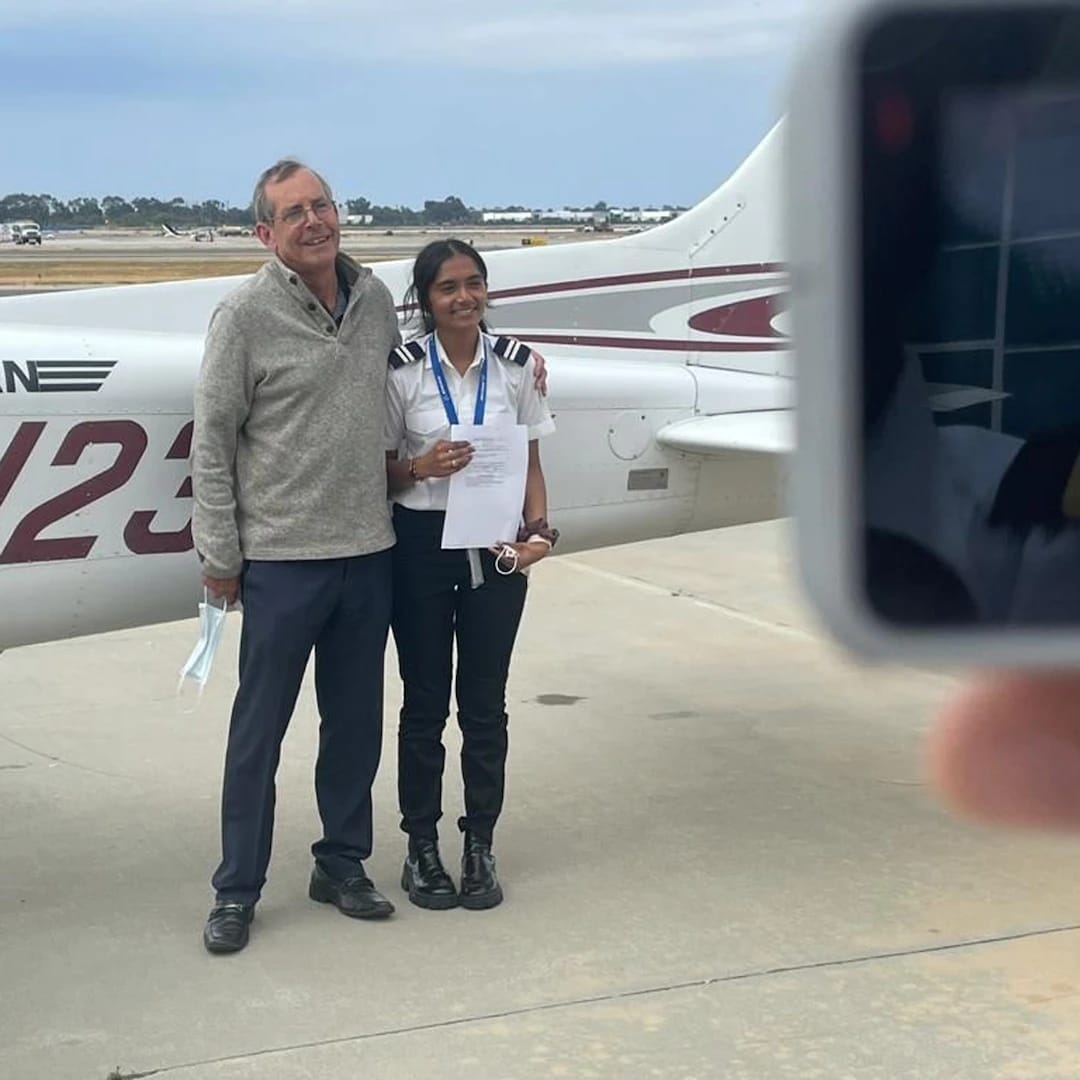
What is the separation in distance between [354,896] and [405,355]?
1.40 metres

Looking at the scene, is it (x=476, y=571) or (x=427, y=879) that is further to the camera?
(x=427, y=879)

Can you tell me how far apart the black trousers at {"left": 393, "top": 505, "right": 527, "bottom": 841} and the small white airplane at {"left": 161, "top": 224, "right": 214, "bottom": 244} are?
93351mm

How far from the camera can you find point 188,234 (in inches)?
5044

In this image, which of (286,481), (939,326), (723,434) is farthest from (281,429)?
(939,326)

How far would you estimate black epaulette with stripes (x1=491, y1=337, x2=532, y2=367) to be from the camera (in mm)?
4336

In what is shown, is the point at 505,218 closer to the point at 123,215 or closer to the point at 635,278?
the point at 123,215

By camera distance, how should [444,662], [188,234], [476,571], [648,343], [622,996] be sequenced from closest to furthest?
[622,996], [476,571], [444,662], [648,343], [188,234]

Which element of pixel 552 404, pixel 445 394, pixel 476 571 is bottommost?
pixel 476 571

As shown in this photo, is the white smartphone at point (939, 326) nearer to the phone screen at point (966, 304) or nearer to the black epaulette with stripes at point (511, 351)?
the phone screen at point (966, 304)

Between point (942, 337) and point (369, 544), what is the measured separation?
126 inches

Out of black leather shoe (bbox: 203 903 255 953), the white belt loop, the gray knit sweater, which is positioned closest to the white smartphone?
the gray knit sweater

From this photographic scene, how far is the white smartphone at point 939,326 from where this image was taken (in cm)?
98

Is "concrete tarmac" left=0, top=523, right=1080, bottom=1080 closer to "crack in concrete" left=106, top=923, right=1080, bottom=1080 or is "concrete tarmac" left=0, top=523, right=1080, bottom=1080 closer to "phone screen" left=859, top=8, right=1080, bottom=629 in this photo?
"crack in concrete" left=106, top=923, right=1080, bottom=1080

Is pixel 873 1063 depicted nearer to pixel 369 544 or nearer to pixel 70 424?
pixel 369 544
